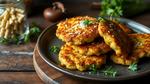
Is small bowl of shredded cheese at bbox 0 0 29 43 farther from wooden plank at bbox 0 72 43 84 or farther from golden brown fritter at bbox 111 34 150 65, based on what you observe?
golden brown fritter at bbox 111 34 150 65

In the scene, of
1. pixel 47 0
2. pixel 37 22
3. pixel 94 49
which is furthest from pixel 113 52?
pixel 47 0

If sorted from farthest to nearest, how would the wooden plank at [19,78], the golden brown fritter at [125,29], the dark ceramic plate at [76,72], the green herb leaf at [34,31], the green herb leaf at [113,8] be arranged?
the green herb leaf at [113,8], the green herb leaf at [34,31], the golden brown fritter at [125,29], the wooden plank at [19,78], the dark ceramic plate at [76,72]

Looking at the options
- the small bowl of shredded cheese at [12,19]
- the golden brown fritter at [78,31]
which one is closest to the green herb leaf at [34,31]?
the small bowl of shredded cheese at [12,19]

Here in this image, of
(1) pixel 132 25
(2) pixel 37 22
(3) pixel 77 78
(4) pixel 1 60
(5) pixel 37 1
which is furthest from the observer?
(5) pixel 37 1

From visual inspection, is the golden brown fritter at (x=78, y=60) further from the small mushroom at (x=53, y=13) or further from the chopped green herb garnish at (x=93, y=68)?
the small mushroom at (x=53, y=13)

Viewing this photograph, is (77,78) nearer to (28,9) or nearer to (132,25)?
(132,25)

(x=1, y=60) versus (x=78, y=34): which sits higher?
(x=78, y=34)

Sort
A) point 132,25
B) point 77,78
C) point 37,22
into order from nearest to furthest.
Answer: point 77,78
point 132,25
point 37,22
